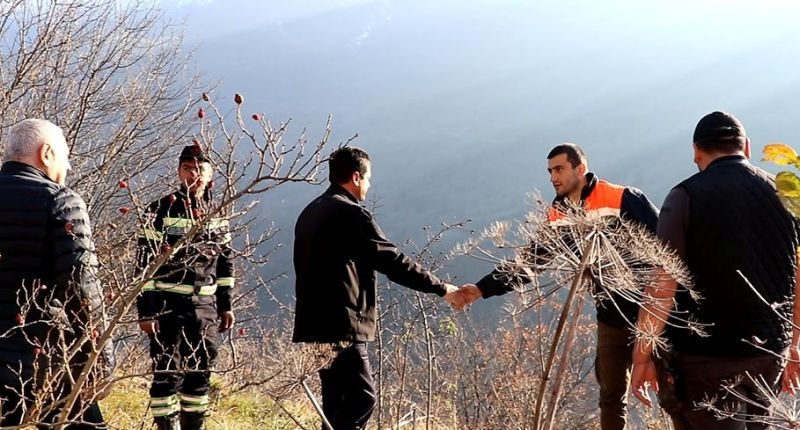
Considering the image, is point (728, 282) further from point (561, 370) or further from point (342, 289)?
point (342, 289)

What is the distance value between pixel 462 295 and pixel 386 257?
554 millimetres

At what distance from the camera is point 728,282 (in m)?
3.02

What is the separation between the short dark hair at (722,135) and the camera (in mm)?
3160

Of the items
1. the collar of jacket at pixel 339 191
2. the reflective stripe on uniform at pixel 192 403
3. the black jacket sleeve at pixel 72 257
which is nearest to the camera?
the black jacket sleeve at pixel 72 257

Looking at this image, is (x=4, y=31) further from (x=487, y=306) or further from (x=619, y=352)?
(x=487, y=306)

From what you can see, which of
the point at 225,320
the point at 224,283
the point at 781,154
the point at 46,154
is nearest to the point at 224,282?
the point at 224,283

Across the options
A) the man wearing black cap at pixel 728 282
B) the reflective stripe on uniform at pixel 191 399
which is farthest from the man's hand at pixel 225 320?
the man wearing black cap at pixel 728 282

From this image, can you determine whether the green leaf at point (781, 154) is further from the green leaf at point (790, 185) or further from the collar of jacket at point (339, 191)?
the collar of jacket at point (339, 191)

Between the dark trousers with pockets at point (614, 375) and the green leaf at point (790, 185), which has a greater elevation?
the green leaf at point (790, 185)

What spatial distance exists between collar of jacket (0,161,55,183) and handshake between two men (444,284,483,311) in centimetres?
223

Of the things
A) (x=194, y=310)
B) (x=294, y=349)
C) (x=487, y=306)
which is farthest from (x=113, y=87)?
(x=487, y=306)

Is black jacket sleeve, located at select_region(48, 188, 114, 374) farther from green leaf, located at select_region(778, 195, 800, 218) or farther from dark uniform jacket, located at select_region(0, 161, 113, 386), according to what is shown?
green leaf, located at select_region(778, 195, 800, 218)

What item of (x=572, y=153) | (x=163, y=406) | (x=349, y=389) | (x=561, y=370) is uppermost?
(x=572, y=153)

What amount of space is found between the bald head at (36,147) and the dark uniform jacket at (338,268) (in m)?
1.30
